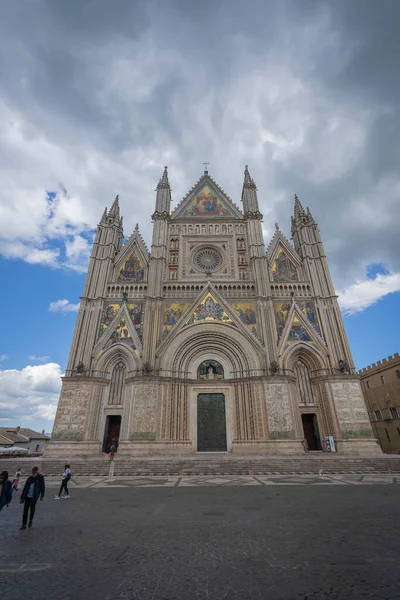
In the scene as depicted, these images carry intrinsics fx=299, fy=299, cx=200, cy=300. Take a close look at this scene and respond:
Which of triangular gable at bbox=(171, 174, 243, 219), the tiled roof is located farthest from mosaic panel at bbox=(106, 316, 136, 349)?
the tiled roof

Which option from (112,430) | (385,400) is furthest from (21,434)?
(385,400)

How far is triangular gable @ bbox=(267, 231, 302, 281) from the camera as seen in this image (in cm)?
2527

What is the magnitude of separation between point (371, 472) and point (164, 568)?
14.6 metres

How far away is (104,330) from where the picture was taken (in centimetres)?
2231

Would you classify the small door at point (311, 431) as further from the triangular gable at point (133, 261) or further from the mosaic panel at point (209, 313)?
the triangular gable at point (133, 261)

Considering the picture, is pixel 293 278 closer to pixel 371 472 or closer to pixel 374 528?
pixel 371 472

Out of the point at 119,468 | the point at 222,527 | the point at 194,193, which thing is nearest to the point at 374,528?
the point at 222,527

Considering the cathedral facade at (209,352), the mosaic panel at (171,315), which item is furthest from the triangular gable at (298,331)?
the mosaic panel at (171,315)

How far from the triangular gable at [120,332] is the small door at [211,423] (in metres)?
5.96

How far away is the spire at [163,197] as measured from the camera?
27983 mm

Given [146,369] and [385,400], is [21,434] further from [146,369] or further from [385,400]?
[385,400]

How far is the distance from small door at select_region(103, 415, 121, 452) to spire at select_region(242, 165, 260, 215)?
20626 mm

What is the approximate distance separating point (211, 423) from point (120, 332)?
9224 mm

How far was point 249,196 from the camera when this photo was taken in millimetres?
29000
